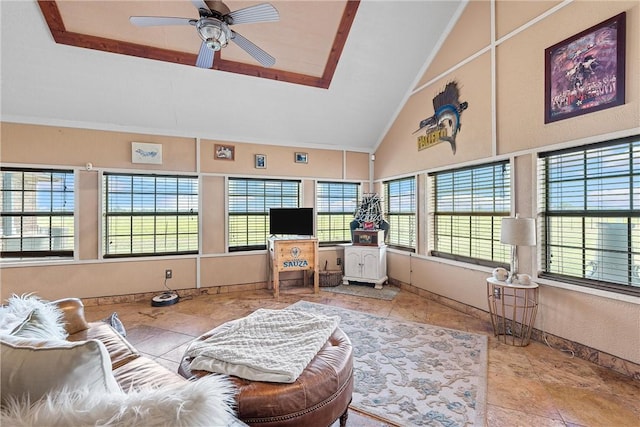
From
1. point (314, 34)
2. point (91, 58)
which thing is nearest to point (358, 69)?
point (314, 34)

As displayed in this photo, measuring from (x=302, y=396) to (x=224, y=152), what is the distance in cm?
418

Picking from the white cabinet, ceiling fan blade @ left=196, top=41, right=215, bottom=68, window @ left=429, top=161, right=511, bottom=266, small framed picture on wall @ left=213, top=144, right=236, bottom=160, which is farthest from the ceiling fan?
the white cabinet

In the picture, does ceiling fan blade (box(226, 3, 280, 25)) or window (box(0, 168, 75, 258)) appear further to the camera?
window (box(0, 168, 75, 258))

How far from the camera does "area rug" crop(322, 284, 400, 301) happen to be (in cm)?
457

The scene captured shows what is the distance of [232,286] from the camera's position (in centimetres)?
488

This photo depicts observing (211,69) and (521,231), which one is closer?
(521,231)

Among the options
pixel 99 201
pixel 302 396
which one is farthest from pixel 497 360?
pixel 99 201

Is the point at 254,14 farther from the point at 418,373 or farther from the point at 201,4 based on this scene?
the point at 418,373

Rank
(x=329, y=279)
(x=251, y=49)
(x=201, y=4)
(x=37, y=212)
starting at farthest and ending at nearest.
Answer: (x=329, y=279)
(x=37, y=212)
(x=251, y=49)
(x=201, y=4)

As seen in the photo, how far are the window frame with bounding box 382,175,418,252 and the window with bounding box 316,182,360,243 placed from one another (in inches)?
24.7

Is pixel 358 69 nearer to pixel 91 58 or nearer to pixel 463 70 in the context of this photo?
pixel 463 70

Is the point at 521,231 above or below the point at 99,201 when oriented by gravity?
below

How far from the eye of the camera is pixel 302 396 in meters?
1.46

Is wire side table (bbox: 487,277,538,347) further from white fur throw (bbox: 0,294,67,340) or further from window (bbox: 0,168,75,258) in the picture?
window (bbox: 0,168,75,258)
